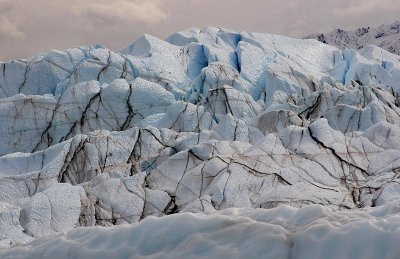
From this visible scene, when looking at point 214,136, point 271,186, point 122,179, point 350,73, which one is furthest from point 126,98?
point 350,73

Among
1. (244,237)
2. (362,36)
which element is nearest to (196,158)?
(244,237)

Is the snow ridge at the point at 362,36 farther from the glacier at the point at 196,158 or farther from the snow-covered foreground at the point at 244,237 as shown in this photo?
the snow-covered foreground at the point at 244,237

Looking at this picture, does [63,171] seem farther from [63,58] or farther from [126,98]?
[63,58]

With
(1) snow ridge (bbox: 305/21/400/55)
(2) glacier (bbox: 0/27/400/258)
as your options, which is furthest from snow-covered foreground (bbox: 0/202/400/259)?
(1) snow ridge (bbox: 305/21/400/55)

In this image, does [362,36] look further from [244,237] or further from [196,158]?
[244,237]

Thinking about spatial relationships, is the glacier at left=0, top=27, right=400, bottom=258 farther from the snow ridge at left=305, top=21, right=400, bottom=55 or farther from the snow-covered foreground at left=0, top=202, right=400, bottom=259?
the snow ridge at left=305, top=21, right=400, bottom=55
